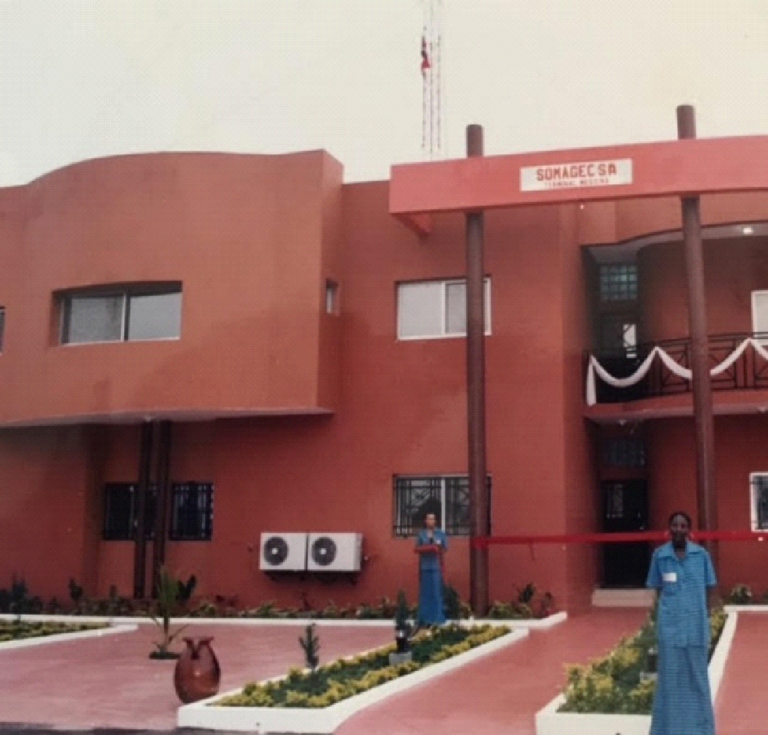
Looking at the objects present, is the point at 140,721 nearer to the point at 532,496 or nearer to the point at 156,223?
the point at 532,496

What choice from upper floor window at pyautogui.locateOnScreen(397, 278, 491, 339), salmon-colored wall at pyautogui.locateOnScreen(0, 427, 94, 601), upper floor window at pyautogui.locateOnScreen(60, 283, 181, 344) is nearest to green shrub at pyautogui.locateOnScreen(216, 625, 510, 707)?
upper floor window at pyautogui.locateOnScreen(397, 278, 491, 339)

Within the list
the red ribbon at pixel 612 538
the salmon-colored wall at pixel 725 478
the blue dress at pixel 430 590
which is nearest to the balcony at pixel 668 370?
the salmon-colored wall at pixel 725 478

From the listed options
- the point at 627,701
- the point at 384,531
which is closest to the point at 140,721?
the point at 627,701

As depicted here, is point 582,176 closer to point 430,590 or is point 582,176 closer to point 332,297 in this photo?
point 332,297

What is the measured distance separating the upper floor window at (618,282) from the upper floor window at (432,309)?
378 cm

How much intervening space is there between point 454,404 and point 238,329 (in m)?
3.57

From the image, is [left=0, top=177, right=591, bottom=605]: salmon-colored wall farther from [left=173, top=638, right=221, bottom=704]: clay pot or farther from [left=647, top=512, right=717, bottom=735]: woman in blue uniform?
[left=647, top=512, right=717, bottom=735]: woman in blue uniform

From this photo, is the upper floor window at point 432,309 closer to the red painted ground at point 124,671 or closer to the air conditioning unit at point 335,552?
the air conditioning unit at point 335,552

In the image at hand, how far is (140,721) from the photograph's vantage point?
873 cm

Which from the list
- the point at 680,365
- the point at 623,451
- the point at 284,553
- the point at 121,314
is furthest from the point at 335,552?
the point at 680,365

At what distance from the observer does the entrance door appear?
798 inches

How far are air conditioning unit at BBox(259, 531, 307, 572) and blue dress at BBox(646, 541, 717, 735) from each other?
11.3m

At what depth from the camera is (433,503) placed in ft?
59.1

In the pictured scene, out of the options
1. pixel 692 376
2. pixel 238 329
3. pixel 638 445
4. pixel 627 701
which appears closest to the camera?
pixel 627 701
